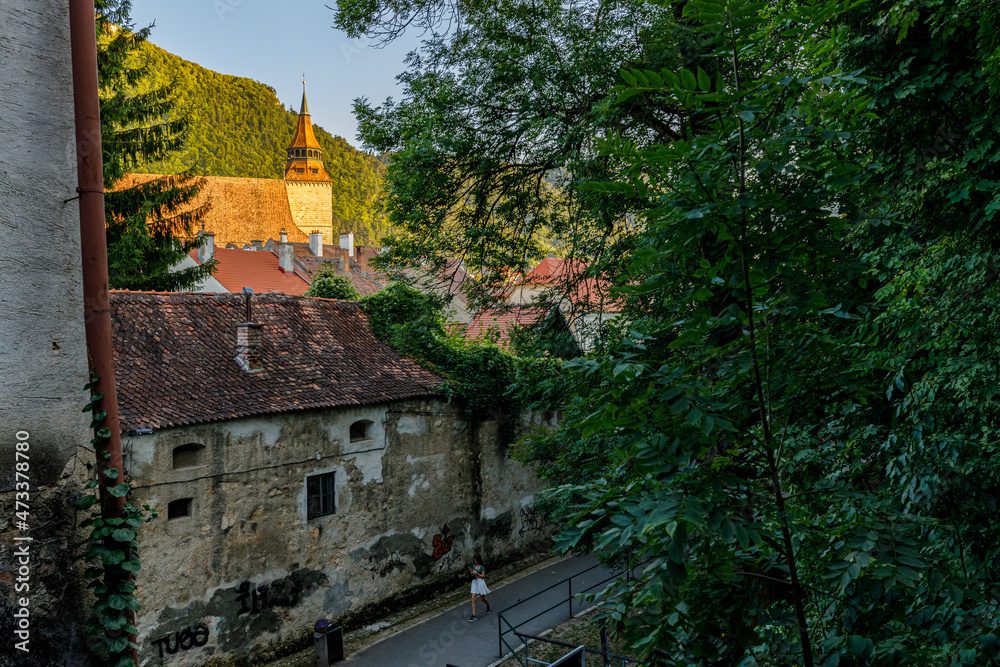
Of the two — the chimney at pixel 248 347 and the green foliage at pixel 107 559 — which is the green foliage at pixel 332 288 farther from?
the green foliage at pixel 107 559

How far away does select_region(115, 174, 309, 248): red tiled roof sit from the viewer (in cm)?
6962

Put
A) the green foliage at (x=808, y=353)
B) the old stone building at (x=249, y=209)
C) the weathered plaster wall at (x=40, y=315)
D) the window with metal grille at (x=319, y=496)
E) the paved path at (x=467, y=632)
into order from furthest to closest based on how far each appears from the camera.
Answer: the old stone building at (x=249, y=209) < the window with metal grille at (x=319, y=496) < the paved path at (x=467, y=632) < the weathered plaster wall at (x=40, y=315) < the green foliage at (x=808, y=353)

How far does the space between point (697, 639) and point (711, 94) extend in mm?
2305

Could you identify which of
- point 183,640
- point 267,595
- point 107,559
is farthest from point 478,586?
point 107,559

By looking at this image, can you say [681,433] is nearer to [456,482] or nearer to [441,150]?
[441,150]

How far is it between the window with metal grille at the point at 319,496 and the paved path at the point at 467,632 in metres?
3.02

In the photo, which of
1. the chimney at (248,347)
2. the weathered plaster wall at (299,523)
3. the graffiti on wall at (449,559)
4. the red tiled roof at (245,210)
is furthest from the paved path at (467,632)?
the red tiled roof at (245,210)

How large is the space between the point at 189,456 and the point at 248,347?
9.64ft

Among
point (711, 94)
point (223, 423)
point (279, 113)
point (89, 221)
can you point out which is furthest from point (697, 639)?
point (279, 113)

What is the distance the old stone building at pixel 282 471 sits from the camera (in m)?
13.0

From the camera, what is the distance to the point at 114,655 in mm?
4676

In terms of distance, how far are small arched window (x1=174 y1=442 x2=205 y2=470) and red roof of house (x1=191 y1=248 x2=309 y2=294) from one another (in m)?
25.9

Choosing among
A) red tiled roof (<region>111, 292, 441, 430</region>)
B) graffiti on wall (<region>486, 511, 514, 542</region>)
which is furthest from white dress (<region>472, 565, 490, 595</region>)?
red tiled roof (<region>111, 292, 441, 430</region>)

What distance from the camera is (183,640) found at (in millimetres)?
12930
